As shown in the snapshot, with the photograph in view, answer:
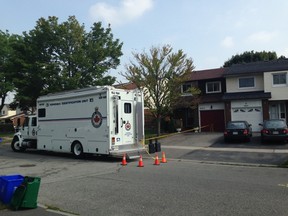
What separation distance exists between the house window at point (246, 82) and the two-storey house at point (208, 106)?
2.15 meters

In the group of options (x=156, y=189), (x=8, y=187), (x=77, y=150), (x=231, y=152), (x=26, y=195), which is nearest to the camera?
(x=26, y=195)

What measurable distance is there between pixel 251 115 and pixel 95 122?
19530 mm

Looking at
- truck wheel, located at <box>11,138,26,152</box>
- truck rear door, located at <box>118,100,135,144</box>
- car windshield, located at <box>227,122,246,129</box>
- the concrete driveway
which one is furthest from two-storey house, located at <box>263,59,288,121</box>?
truck wheel, located at <box>11,138,26,152</box>

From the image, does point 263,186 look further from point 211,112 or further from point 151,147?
point 211,112

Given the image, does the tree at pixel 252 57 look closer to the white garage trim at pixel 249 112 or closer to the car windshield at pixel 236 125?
the white garage trim at pixel 249 112

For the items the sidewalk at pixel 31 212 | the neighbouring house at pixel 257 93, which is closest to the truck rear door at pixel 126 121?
the sidewalk at pixel 31 212

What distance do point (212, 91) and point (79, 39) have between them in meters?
14.8

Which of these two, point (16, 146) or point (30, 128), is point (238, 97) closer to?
point (30, 128)

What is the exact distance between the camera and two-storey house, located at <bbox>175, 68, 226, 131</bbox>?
115 feet

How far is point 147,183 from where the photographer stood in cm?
1090

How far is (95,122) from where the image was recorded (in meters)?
17.9

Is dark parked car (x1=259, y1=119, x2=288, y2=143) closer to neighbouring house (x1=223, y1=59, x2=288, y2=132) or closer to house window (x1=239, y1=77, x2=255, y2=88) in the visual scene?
neighbouring house (x1=223, y1=59, x2=288, y2=132)

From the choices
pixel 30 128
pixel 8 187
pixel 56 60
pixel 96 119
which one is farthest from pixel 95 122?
pixel 56 60

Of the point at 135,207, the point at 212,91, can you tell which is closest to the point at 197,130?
the point at 212,91
